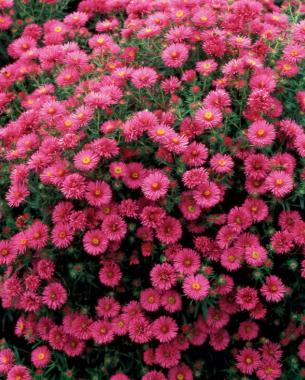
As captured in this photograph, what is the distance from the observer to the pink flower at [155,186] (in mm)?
2297

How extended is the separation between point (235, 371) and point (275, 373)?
212 millimetres

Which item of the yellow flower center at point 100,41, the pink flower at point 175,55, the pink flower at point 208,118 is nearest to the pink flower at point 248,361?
the pink flower at point 208,118

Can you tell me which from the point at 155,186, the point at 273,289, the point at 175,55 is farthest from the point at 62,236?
the point at 175,55

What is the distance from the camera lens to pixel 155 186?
2.31 metres

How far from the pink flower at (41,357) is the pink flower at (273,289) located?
119cm

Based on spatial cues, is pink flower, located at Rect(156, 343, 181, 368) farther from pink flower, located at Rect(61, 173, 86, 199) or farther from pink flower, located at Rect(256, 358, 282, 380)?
pink flower, located at Rect(61, 173, 86, 199)

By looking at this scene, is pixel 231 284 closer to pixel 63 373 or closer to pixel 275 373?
pixel 275 373

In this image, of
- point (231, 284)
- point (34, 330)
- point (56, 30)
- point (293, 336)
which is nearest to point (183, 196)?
point (231, 284)

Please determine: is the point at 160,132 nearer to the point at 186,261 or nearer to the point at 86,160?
the point at 86,160

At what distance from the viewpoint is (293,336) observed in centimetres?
247

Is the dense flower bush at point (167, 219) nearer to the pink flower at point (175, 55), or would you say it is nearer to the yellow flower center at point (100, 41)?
the pink flower at point (175, 55)

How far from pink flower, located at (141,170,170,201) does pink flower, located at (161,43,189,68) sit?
0.73 meters

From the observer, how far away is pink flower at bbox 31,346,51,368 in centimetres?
257

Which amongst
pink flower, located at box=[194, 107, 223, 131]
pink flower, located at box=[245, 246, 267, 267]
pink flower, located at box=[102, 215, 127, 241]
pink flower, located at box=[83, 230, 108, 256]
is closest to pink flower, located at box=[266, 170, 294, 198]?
pink flower, located at box=[245, 246, 267, 267]
